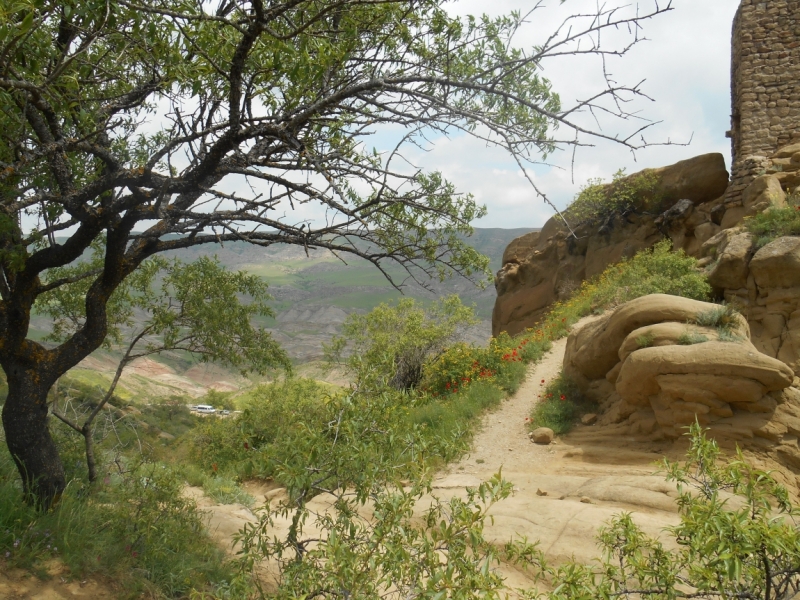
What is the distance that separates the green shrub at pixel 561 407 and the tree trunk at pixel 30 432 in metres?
8.53

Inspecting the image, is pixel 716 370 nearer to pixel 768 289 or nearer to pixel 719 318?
pixel 719 318

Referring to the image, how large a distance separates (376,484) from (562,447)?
7.38 metres

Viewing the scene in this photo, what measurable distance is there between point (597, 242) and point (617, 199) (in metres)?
1.72

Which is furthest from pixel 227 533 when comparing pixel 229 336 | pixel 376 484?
pixel 376 484

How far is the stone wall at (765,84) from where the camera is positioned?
45.6 ft

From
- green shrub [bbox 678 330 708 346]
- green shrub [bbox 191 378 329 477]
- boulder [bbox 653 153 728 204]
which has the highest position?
boulder [bbox 653 153 728 204]

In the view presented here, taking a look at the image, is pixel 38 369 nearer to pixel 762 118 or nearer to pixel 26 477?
pixel 26 477

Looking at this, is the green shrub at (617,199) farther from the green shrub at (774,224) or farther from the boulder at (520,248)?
the green shrub at (774,224)

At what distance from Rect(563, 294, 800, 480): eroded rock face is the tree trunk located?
26.4ft

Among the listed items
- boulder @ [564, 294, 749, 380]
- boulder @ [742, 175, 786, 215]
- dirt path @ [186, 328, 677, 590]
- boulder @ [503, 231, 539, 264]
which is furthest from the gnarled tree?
boulder @ [503, 231, 539, 264]

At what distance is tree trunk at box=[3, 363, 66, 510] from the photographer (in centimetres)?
466

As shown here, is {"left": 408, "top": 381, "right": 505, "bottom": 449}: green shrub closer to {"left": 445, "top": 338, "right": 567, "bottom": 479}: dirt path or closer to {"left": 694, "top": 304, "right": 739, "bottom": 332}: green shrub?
{"left": 445, "top": 338, "right": 567, "bottom": 479}: dirt path

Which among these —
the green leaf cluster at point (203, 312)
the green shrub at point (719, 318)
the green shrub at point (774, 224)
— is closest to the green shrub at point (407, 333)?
the green shrub at point (719, 318)

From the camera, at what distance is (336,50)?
3736 mm
